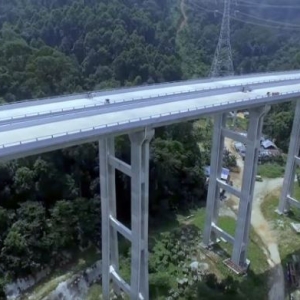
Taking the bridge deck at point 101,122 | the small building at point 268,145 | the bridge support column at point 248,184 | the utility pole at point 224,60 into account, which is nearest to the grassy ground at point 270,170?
→ the small building at point 268,145

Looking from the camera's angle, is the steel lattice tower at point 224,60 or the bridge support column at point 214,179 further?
the steel lattice tower at point 224,60

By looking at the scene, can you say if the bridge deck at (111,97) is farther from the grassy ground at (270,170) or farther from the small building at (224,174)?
the grassy ground at (270,170)

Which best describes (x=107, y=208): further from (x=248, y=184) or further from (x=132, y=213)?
(x=248, y=184)

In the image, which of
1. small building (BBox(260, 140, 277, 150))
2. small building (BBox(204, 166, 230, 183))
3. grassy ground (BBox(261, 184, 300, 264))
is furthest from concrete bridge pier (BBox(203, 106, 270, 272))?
small building (BBox(260, 140, 277, 150))

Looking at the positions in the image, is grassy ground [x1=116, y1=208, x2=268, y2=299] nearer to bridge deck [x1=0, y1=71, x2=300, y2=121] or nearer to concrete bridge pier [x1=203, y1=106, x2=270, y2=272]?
concrete bridge pier [x1=203, y1=106, x2=270, y2=272]

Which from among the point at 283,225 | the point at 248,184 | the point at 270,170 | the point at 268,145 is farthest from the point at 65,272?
the point at 268,145
